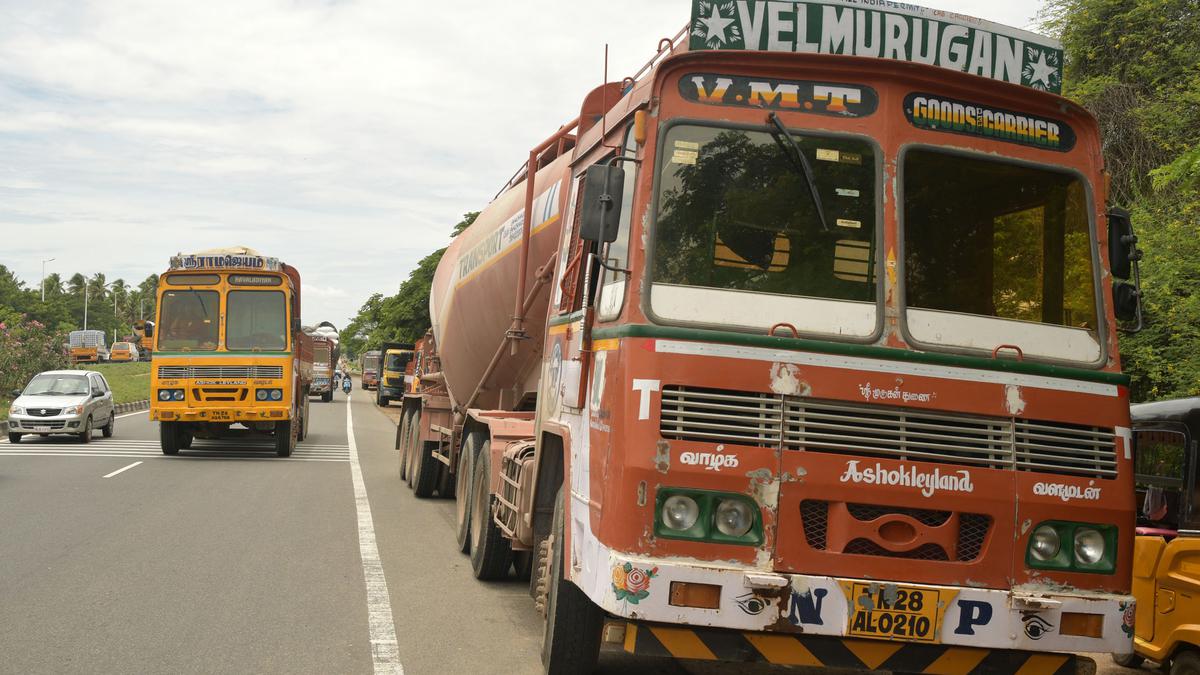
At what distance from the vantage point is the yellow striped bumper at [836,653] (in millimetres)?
5059

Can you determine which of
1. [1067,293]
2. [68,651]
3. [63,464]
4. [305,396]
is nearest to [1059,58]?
[1067,293]

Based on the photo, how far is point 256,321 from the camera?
20.3m

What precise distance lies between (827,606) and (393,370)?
147ft

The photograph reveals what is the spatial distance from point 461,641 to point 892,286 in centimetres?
363

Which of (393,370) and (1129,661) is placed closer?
(1129,661)

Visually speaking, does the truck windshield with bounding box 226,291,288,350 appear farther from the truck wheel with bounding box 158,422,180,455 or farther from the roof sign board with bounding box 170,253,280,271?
the truck wheel with bounding box 158,422,180,455

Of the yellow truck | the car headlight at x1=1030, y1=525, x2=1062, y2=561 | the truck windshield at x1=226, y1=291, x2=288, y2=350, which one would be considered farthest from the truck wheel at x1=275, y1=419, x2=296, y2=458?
the car headlight at x1=1030, y1=525, x2=1062, y2=561

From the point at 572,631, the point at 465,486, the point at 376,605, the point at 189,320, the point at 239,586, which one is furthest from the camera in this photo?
the point at 189,320

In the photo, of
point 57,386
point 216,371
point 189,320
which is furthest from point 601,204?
point 57,386

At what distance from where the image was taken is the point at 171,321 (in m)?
20.0

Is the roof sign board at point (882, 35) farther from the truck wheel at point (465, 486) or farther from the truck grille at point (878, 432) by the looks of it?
the truck wheel at point (465, 486)

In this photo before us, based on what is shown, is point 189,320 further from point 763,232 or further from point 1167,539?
point 1167,539

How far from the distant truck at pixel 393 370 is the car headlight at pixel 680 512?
4080 centimetres

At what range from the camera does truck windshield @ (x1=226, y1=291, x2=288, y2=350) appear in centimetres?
2017
